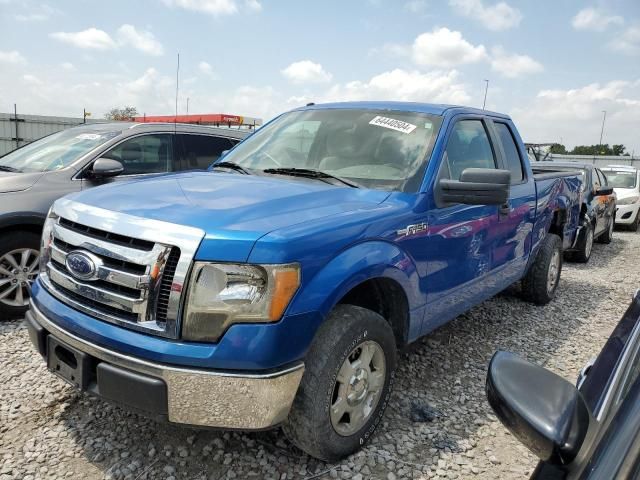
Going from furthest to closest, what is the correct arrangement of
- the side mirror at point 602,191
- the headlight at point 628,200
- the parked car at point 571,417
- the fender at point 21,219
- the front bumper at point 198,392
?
Answer: 1. the headlight at point 628,200
2. the side mirror at point 602,191
3. the fender at point 21,219
4. the front bumper at point 198,392
5. the parked car at point 571,417

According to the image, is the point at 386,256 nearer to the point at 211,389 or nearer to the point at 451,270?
the point at 451,270

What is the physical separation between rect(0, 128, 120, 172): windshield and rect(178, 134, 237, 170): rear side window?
2.52 ft

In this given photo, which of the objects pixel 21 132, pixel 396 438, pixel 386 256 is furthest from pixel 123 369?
pixel 21 132

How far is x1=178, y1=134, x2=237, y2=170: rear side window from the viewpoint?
5410 millimetres

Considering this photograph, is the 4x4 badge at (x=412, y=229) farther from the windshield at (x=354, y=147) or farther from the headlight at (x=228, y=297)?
the headlight at (x=228, y=297)

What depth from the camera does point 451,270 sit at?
320cm

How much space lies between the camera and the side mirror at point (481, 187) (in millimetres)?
2830

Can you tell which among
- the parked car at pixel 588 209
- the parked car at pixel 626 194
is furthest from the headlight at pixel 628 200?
the parked car at pixel 588 209

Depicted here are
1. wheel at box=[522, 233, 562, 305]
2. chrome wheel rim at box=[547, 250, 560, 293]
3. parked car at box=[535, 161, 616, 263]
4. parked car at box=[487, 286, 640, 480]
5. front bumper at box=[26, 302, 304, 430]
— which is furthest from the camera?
parked car at box=[535, 161, 616, 263]

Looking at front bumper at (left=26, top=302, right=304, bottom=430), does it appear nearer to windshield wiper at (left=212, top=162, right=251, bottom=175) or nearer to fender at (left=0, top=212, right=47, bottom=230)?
windshield wiper at (left=212, top=162, right=251, bottom=175)

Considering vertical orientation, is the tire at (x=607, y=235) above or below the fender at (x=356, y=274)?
below

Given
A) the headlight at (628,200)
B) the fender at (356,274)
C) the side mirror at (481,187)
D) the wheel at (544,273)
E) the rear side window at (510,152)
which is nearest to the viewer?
the fender at (356,274)

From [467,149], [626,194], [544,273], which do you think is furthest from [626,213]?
[467,149]

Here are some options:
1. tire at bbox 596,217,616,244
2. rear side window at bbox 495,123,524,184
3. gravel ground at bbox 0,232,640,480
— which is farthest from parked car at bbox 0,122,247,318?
tire at bbox 596,217,616,244
